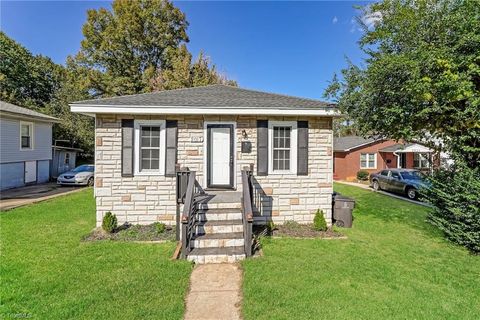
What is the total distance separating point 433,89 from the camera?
5934 mm

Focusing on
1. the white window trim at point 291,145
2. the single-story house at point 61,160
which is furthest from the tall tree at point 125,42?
the white window trim at point 291,145

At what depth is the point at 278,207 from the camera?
7789 mm

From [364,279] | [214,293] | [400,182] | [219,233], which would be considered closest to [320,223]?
[364,279]

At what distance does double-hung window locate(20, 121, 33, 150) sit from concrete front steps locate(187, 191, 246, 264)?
1559 centimetres

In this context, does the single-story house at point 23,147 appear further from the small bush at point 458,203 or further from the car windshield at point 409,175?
the car windshield at point 409,175

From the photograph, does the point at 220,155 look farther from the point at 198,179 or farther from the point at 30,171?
the point at 30,171

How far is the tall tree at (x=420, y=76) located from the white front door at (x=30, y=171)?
1853 cm

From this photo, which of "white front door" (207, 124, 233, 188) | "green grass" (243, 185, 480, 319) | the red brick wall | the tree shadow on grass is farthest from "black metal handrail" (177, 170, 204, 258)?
the red brick wall

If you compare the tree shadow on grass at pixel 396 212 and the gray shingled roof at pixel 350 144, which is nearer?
the tree shadow on grass at pixel 396 212

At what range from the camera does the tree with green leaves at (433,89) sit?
18.8ft

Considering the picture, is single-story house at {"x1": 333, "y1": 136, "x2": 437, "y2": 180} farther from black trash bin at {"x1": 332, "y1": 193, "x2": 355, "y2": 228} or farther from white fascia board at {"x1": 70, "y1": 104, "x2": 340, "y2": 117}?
white fascia board at {"x1": 70, "y1": 104, "x2": 340, "y2": 117}

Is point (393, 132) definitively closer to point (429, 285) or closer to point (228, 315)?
point (429, 285)

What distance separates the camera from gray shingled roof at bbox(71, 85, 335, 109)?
716 centimetres

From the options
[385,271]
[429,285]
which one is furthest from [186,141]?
[429,285]
